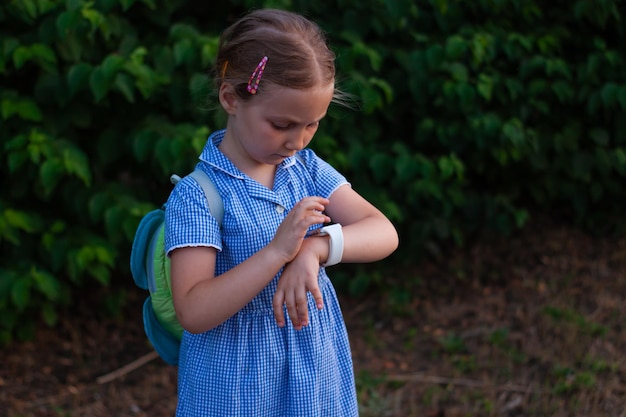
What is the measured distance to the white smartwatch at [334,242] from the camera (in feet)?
5.39

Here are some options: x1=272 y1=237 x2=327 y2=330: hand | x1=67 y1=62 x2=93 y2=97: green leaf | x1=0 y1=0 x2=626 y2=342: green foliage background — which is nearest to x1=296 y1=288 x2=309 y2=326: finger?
x1=272 y1=237 x2=327 y2=330: hand

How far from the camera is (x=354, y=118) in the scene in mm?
3936

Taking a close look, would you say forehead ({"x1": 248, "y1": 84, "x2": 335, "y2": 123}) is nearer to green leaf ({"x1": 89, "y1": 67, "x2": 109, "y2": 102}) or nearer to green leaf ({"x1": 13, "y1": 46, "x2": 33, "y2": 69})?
green leaf ({"x1": 89, "y1": 67, "x2": 109, "y2": 102})

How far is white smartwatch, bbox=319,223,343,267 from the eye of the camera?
164 centimetres

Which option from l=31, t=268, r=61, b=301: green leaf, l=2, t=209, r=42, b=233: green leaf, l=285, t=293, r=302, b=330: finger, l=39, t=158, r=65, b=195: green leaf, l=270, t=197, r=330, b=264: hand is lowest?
l=31, t=268, r=61, b=301: green leaf

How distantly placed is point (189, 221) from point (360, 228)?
37 cm

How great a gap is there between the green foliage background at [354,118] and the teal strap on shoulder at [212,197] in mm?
1055

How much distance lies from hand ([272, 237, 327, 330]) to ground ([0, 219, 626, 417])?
1.89 meters

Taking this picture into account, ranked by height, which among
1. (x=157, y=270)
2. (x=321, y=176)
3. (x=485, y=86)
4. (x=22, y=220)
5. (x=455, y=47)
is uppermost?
(x=455, y=47)

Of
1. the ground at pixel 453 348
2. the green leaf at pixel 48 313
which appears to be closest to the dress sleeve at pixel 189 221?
the ground at pixel 453 348

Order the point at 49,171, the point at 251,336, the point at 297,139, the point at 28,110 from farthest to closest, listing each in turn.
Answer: the point at 28,110 < the point at 49,171 < the point at 251,336 < the point at 297,139

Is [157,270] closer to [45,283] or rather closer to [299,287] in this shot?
[299,287]

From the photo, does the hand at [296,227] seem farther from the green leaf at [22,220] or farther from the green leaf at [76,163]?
the green leaf at [22,220]

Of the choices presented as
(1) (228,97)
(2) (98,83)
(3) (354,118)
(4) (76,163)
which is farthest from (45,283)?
(1) (228,97)
